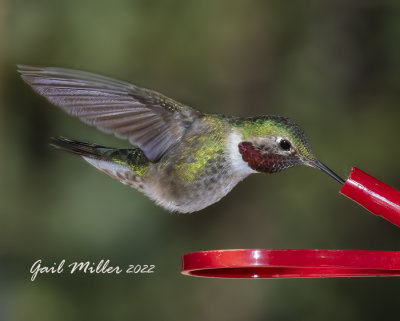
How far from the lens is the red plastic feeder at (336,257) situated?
1.78 metres

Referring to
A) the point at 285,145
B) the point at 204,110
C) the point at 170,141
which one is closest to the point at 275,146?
the point at 285,145

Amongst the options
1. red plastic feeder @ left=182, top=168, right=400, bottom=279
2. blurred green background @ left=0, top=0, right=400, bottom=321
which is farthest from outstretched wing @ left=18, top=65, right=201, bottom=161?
blurred green background @ left=0, top=0, right=400, bottom=321

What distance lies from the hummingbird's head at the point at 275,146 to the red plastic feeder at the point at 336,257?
13.4 inches

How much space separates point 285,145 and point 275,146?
46 mm

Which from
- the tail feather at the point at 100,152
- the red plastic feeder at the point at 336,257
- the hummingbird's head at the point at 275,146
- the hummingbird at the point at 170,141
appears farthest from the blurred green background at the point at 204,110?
the red plastic feeder at the point at 336,257

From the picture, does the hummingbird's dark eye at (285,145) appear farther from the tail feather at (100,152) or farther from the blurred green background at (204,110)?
the blurred green background at (204,110)

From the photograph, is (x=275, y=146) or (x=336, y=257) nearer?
(x=336, y=257)

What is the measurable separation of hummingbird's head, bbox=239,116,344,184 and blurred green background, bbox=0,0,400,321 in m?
1.98

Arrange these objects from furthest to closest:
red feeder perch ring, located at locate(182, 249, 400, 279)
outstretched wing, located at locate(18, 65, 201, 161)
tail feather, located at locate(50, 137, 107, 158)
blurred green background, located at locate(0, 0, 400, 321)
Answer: blurred green background, located at locate(0, 0, 400, 321) → tail feather, located at locate(50, 137, 107, 158) → outstretched wing, located at locate(18, 65, 201, 161) → red feeder perch ring, located at locate(182, 249, 400, 279)

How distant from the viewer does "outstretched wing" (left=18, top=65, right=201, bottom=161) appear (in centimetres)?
230

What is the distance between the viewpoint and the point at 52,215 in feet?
15.8

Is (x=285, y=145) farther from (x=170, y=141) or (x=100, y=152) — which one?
(x=100, y=152)

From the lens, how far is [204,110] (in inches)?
190

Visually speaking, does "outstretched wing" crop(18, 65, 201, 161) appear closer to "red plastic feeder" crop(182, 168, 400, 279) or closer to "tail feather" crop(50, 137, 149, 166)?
"tail feather" crop(50, 137, 149, 166)
